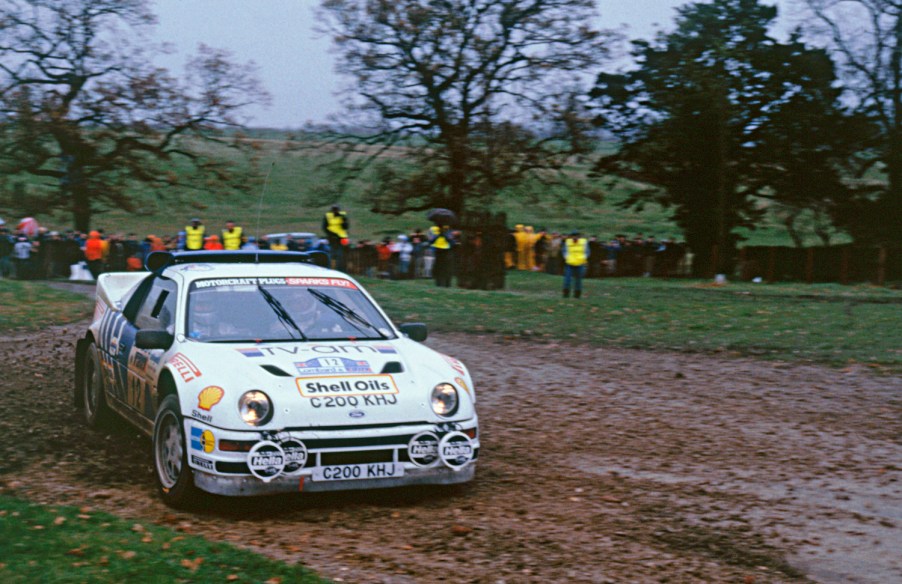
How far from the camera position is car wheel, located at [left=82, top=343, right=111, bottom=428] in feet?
30.1

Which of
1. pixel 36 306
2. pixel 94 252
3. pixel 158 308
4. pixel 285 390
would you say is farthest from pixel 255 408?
pixel 94 252

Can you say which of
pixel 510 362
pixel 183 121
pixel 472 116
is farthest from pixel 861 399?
pixel 183 121

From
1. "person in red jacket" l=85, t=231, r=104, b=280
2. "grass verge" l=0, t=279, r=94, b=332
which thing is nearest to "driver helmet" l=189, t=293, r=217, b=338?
"grass verge" l=0, t=279, r=94, b=332

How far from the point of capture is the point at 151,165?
37.6m

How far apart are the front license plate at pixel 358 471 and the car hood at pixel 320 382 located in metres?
0.26

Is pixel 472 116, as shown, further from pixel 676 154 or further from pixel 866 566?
pixel 866 566

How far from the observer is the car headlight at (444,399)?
7035mm

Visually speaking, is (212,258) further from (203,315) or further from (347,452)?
(347,452)

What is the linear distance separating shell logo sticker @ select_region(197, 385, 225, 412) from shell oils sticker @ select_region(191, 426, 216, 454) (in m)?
0.14

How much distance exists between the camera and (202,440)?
6660mm

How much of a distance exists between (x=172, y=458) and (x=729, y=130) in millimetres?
36021

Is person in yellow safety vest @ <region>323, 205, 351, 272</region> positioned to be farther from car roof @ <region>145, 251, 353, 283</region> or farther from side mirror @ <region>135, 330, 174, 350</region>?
side mirror @ <region>135, 330, 174, 350</region>

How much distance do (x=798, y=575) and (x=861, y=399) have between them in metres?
6.29

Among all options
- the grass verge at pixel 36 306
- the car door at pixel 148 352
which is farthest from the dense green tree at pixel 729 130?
the car door at pixel 148 352
